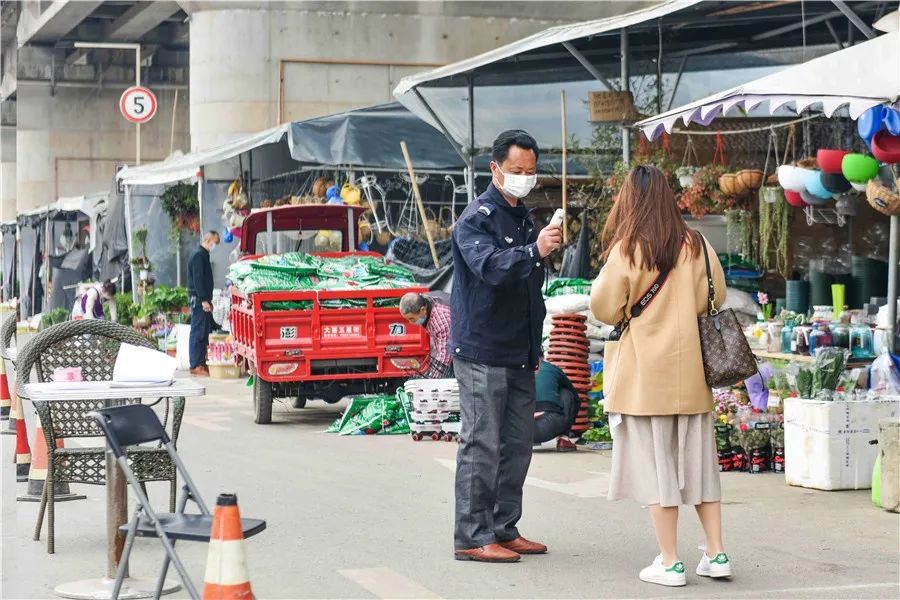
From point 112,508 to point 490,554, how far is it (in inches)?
74.7

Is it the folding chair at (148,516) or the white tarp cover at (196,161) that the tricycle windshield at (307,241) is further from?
the folding chair at (148,516)

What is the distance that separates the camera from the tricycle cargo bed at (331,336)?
13.6 meters

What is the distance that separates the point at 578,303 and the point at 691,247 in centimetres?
584

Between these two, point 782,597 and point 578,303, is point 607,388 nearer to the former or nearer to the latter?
point 782,597

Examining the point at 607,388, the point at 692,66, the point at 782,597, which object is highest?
the point at 692,66

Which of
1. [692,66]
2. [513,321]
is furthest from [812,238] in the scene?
[513,321]

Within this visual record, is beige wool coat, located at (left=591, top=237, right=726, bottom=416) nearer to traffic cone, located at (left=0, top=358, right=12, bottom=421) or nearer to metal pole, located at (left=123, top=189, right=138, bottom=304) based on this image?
traffic cone, located at (left=0, top=358, right=12, bottom=421)

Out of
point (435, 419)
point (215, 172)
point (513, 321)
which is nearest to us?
point (513, 321)

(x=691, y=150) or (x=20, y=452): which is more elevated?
(x=691, y=150)

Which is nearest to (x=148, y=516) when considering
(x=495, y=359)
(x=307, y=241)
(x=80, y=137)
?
(x=495, y=359)

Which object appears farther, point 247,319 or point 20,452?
point 247,319

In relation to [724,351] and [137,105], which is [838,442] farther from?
[137,105]

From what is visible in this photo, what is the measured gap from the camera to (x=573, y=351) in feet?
41.1

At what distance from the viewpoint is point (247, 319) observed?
47.1ft
